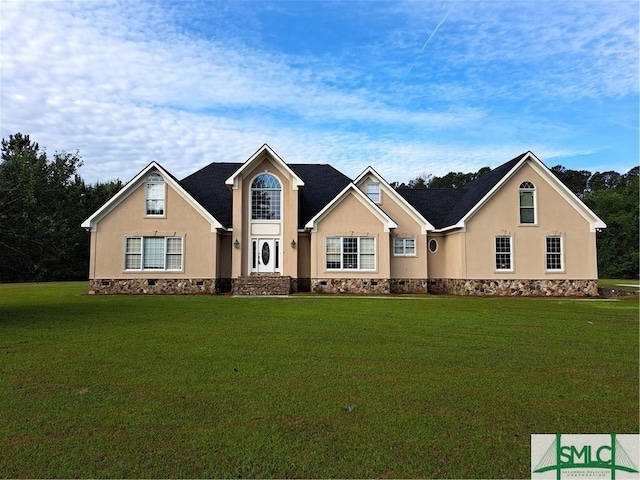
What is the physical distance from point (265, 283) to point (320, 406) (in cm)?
1849

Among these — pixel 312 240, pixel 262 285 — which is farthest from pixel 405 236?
pixel 262 285

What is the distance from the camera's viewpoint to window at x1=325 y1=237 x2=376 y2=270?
2544 centimetres

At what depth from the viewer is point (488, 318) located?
1412 centimetres

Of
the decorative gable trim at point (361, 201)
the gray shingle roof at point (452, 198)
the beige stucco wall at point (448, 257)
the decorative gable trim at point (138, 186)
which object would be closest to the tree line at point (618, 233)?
the gray shingle roof at point (452, 198)

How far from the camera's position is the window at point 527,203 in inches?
1005

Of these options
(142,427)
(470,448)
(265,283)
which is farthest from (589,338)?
(265,283)

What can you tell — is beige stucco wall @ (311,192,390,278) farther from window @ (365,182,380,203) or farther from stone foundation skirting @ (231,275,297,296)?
window @ (365,182,380,203)

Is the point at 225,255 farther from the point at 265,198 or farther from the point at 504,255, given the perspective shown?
the point at 504,255

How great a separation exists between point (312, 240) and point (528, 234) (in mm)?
11643

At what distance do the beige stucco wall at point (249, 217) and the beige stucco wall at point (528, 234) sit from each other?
9.36 metres

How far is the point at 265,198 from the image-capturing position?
26.0 metres

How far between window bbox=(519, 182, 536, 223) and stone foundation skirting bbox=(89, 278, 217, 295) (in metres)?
16.9

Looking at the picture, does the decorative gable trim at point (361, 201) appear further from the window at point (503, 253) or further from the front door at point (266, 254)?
the window at point (503, 253)

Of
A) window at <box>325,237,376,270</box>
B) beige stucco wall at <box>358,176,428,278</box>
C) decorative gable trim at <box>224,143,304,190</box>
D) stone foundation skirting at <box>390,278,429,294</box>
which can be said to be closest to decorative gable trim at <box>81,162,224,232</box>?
decorative gable trim at <box>224,143,304,190</box>
